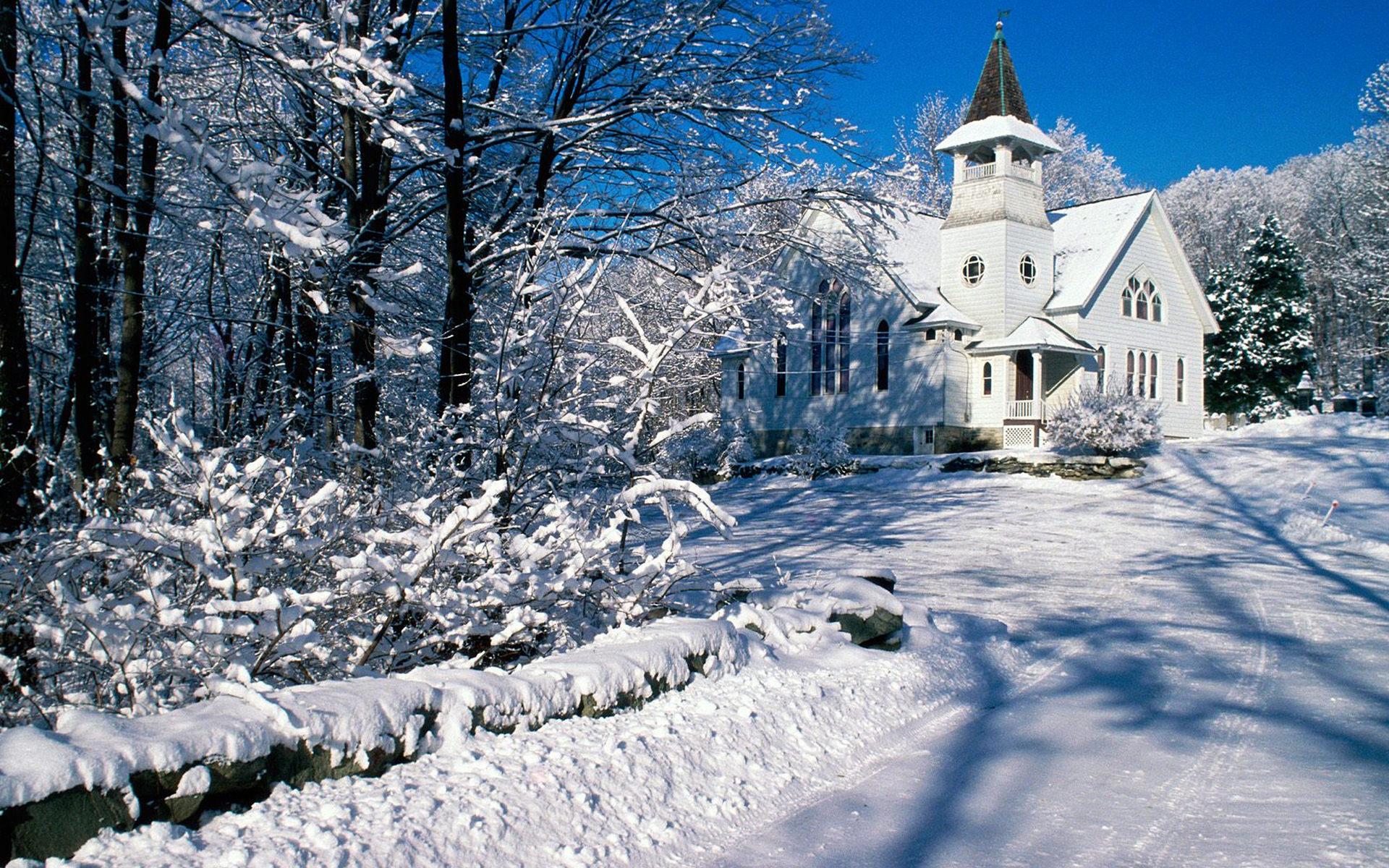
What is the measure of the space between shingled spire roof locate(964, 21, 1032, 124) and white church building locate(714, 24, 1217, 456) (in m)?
0.05

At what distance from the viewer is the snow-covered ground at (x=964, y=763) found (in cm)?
388

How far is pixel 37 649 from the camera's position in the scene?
4285 millimetres

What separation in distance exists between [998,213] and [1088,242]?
13.4ft

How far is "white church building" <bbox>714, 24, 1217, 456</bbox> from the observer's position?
27969 millimetres

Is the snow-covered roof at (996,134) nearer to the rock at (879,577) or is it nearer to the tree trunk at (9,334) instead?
the rock at (879,577)

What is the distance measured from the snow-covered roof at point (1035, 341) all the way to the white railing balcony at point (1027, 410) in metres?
1.50

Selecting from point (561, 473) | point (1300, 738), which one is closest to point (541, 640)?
point (561, 473)

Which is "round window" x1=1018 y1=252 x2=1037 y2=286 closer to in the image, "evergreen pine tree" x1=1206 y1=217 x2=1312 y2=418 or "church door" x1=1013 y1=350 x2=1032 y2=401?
"church door" x1=1013 y1=350 x2=1032 y2=401

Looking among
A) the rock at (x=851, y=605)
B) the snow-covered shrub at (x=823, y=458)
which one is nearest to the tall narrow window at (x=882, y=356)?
the snow-covered shrub at (x=823, y=458)

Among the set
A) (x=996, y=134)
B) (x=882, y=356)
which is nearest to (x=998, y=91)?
(x=996, y=134)

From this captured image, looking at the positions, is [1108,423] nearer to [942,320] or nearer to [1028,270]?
[942,320]

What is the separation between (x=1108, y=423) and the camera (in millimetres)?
23594

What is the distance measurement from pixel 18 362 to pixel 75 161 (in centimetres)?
465

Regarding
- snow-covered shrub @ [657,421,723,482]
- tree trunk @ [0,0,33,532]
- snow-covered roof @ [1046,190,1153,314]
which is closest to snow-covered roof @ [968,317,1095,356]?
snow-covered roof @ [1046,190,1153,314]
